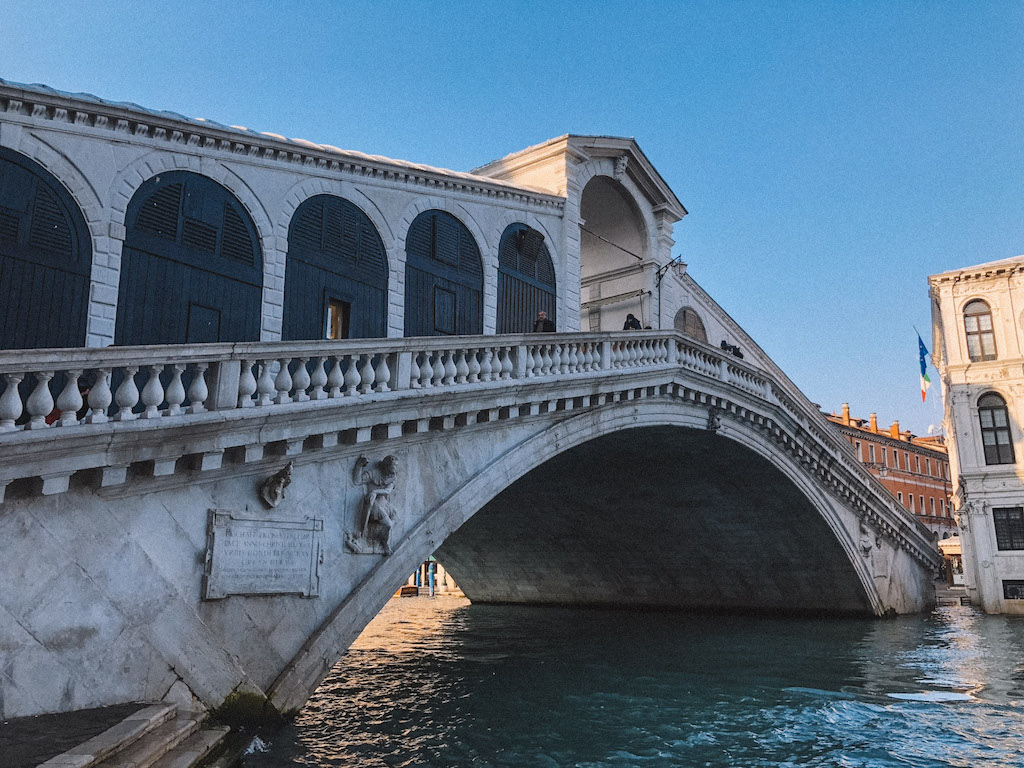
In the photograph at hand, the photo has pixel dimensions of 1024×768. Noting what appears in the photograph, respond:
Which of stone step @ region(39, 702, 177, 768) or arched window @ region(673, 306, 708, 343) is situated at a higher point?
arched window @ region(673, 306, 708, 343)

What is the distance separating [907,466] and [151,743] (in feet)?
187

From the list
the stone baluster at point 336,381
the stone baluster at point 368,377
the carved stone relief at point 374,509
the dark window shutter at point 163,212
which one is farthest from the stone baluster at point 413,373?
the dark window shutter at point 163,212

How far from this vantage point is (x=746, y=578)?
83.3ft

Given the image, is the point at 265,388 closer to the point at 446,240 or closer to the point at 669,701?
the point at 446,240

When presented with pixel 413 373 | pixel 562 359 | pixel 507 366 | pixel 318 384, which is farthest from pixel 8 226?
pixel 562 359

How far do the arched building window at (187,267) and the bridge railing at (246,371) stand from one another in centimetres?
81

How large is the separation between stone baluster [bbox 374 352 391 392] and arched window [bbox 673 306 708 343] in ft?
48.6

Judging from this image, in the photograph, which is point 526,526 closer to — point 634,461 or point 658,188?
point 634,461

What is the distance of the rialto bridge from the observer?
7.05m

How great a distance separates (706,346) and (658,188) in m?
5.00

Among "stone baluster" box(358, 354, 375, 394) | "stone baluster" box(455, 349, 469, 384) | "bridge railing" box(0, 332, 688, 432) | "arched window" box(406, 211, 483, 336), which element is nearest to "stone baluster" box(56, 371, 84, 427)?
"bridge railing" box(0, 332, 688, 432)

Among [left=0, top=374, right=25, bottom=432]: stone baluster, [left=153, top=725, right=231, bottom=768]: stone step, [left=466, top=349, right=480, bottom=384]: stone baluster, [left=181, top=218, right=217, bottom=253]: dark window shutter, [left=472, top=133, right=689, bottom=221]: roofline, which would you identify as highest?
[left=472, top=133, right=689, bottom=221]: roofline

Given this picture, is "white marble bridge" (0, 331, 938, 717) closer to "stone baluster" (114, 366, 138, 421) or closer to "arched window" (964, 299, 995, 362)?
"stone baluster" (114, 366, 138, 421)

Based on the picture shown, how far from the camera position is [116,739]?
18.9ft
